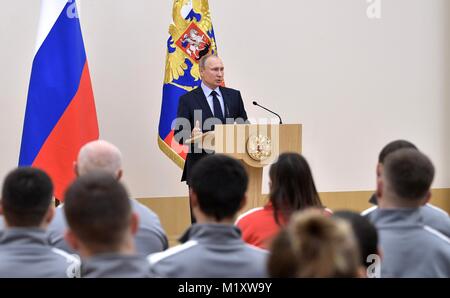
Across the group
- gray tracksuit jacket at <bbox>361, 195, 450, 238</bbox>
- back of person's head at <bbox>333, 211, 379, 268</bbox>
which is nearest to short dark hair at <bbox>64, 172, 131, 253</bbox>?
back of person's head at <bbox>333, 211, 379, 268</bbox>

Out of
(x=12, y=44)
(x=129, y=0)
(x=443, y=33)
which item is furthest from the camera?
(x=443, y=33)

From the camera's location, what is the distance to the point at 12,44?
6.84m

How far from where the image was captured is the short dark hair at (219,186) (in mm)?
2414

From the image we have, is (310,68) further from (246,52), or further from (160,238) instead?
(160,238)

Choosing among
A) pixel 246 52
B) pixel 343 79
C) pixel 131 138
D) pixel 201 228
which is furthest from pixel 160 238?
pixel 343 79

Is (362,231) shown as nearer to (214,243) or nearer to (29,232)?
(214,243)

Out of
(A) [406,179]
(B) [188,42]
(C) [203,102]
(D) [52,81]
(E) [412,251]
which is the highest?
(B) [188,42]

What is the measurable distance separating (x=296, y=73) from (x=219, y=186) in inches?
229

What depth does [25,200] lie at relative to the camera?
2.41 metres

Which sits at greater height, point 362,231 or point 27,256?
point 362,231

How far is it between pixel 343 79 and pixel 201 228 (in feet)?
20.7

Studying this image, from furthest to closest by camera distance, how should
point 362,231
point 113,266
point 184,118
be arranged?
point 184,118 < point 362,231 < point 113,266

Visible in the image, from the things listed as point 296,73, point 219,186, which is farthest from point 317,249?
point 296,73

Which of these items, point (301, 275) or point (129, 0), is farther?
point (129, 0)
